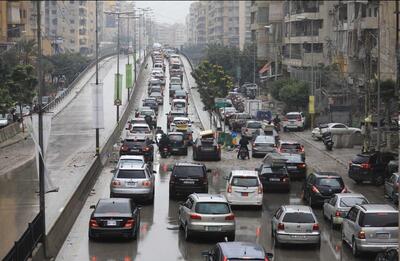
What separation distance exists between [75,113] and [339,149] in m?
31.2

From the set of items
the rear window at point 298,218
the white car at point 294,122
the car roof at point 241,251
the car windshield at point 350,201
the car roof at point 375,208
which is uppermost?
the car roof at point 241,251

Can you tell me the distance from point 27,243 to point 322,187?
44.5ft

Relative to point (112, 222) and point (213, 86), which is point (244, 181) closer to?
point (112, 222)

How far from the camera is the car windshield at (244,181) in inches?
1167

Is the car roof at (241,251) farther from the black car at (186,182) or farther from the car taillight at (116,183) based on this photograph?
the black car at (186,182)

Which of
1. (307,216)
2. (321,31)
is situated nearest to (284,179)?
(307,216)

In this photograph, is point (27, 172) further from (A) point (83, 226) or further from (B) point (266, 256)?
(B) point (266, 256)

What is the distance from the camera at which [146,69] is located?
12862 centimetres

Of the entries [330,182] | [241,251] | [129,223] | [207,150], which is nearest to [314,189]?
[330,182]

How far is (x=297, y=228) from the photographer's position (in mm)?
23031

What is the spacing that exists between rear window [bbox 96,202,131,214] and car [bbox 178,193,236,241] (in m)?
1.77

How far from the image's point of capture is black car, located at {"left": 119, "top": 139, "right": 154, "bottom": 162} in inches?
1710

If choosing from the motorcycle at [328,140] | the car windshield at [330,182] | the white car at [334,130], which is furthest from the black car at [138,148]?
the car windshield at [330,182]

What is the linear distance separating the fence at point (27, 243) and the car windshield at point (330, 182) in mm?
12110
